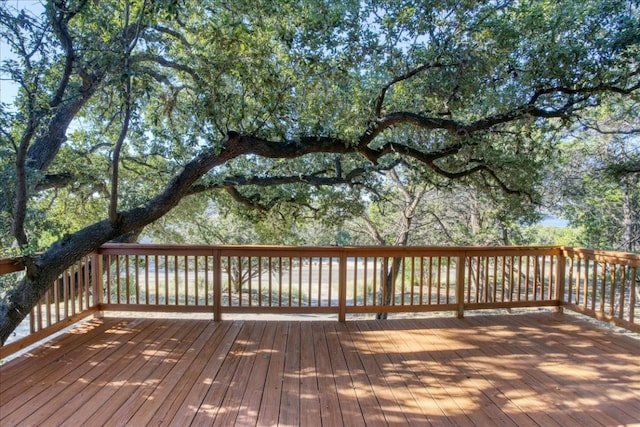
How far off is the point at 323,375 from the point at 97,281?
2895mm

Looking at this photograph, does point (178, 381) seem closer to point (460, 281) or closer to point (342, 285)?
point (342, 285)

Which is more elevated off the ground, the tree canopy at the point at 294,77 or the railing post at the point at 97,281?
the tree canopy at the point at 294,77

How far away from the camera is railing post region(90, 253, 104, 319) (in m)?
3.87

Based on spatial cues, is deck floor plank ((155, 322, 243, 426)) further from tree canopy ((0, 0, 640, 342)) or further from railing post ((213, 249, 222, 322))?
tree canopy ((0, 0, 640, 342))

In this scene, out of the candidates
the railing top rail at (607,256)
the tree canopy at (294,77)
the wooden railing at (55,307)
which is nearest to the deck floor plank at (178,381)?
the tree canopy at (294,77)

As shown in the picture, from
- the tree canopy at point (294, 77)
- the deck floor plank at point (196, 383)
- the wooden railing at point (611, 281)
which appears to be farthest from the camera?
the wooden railing at point (611, 281)

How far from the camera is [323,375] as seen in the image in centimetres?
266

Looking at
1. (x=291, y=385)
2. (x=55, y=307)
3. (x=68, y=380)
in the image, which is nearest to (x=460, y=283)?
(x=291, y=385)

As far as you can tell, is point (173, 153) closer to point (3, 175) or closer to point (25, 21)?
point (3, 175)

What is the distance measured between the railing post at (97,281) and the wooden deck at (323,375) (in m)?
0.21

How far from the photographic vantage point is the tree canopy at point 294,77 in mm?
2848

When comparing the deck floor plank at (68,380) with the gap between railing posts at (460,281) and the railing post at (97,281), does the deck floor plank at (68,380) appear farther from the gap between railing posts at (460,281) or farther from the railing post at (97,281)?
the gap between railing posts at (460,281)

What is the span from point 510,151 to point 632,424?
11.4 feet

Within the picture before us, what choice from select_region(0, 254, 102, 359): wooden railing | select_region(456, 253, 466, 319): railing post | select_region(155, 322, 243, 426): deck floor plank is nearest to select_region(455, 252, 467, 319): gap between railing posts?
select_region(456, 253, 466, 319): railing post
